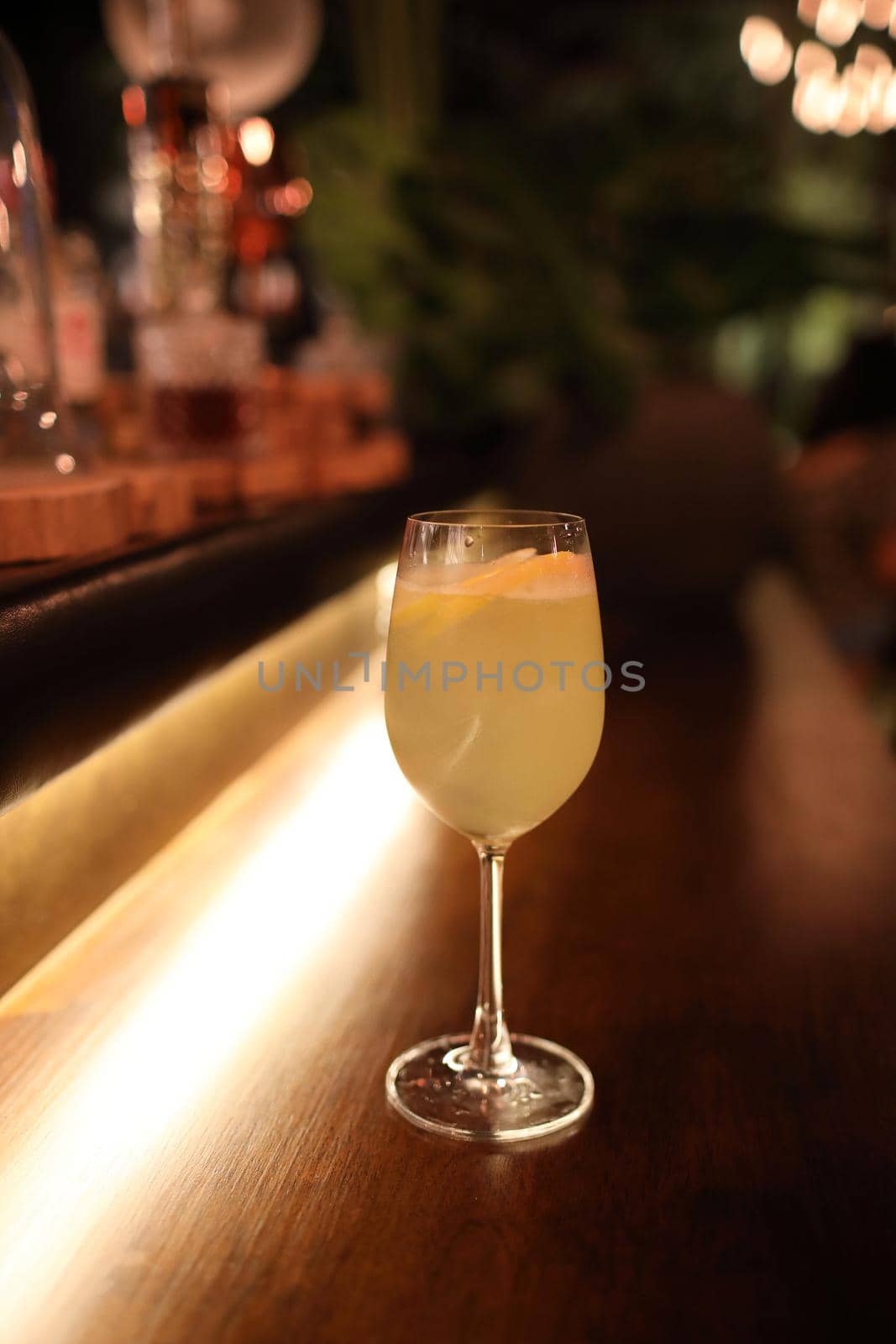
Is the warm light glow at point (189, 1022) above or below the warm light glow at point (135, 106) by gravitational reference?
below

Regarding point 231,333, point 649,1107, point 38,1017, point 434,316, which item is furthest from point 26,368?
point 434,316

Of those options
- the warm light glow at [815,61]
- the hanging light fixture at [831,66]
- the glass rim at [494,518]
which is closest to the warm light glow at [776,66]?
the hanging light fixture at [831,66]

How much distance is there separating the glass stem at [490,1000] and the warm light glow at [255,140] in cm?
175

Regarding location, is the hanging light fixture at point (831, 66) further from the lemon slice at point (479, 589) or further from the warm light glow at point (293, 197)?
the lemon slice at point (479, 589)

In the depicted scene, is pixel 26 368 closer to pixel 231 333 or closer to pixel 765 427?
pixel 231 333

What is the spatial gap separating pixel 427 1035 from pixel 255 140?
1865 mm

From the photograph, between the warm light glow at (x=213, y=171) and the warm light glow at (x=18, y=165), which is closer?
the warm light glow at (x=18, y=165)

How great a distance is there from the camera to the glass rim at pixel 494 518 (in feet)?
2.38

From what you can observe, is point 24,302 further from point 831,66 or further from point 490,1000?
point 831,66

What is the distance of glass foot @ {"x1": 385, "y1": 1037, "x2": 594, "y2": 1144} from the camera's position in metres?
0.68

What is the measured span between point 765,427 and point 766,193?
0.52 m

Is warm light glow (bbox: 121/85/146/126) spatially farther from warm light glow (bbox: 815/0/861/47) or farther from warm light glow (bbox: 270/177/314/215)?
warm light glow (bbox: 815/0/861/47)

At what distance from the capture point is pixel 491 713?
710mm

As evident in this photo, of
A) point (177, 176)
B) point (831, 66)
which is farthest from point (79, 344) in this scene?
point (831, 66)
